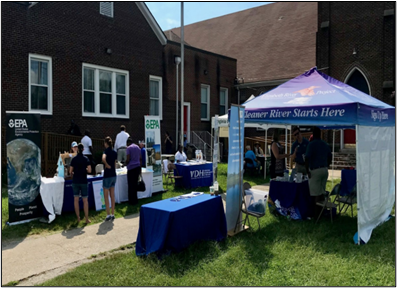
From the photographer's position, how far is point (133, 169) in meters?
9.12

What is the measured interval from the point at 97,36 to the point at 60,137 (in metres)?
5.03

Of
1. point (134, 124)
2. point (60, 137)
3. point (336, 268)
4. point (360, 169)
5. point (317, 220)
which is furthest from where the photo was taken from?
point (134, 124)

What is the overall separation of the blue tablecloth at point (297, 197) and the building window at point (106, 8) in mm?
12364

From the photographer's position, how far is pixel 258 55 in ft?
85.2

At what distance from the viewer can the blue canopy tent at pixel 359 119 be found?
20.5 ft

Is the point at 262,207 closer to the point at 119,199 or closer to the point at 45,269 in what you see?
the point at 45,269

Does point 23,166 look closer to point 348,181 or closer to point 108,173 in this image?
point 108,173

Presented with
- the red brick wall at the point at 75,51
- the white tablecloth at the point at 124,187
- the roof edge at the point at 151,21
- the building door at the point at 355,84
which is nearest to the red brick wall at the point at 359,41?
the building door at the point at 355,84

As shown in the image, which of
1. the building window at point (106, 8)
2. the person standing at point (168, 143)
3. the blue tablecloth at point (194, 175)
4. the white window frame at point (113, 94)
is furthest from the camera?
the person standing at point (168, 143)

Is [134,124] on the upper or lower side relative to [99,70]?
lower

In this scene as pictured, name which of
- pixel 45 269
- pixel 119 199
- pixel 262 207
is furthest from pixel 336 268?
pixel 119 199

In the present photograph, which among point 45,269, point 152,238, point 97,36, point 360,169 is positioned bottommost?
point 45,269

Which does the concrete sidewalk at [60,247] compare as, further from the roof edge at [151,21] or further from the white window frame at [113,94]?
the roof edge at [151,21]

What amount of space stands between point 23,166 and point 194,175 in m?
5.48
